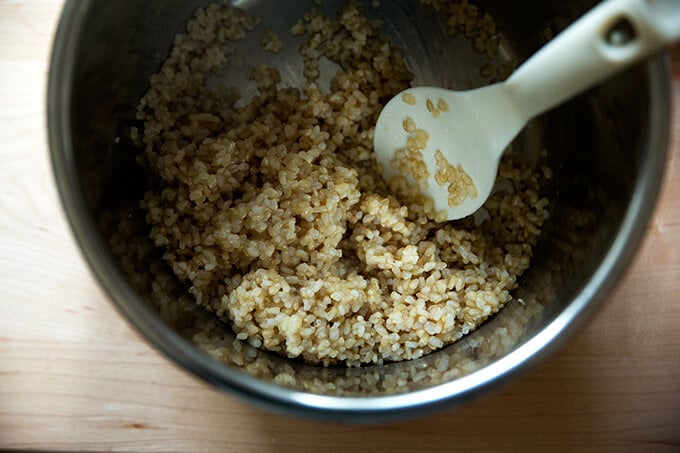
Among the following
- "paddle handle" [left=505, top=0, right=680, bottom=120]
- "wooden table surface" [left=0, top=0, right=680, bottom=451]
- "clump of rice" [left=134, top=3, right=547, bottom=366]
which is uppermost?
"paddle handle" [left=505, top=0, right=680, bottom=120]

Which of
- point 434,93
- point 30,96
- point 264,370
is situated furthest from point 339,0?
point 264,370

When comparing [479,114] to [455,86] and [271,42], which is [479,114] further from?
[271,42]

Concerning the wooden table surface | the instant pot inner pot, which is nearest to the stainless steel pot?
the instant pot inner pot

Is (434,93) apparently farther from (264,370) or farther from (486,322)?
(264,370)

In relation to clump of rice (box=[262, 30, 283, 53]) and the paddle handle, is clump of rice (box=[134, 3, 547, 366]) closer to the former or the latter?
clump of rice (box=[262, 30, 283, 53])

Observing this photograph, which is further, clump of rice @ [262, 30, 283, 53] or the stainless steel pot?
clump of rice @ [262, 30, 283, 53]

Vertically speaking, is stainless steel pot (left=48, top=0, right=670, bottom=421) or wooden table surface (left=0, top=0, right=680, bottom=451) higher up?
stainless steel pot (left=48, top=0, right=670, bottom=421)

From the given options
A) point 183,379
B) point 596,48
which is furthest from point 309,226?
point 596,48

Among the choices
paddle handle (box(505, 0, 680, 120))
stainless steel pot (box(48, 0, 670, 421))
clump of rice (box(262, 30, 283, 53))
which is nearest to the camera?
paddle handle (box(505, 0, 680, 120))
